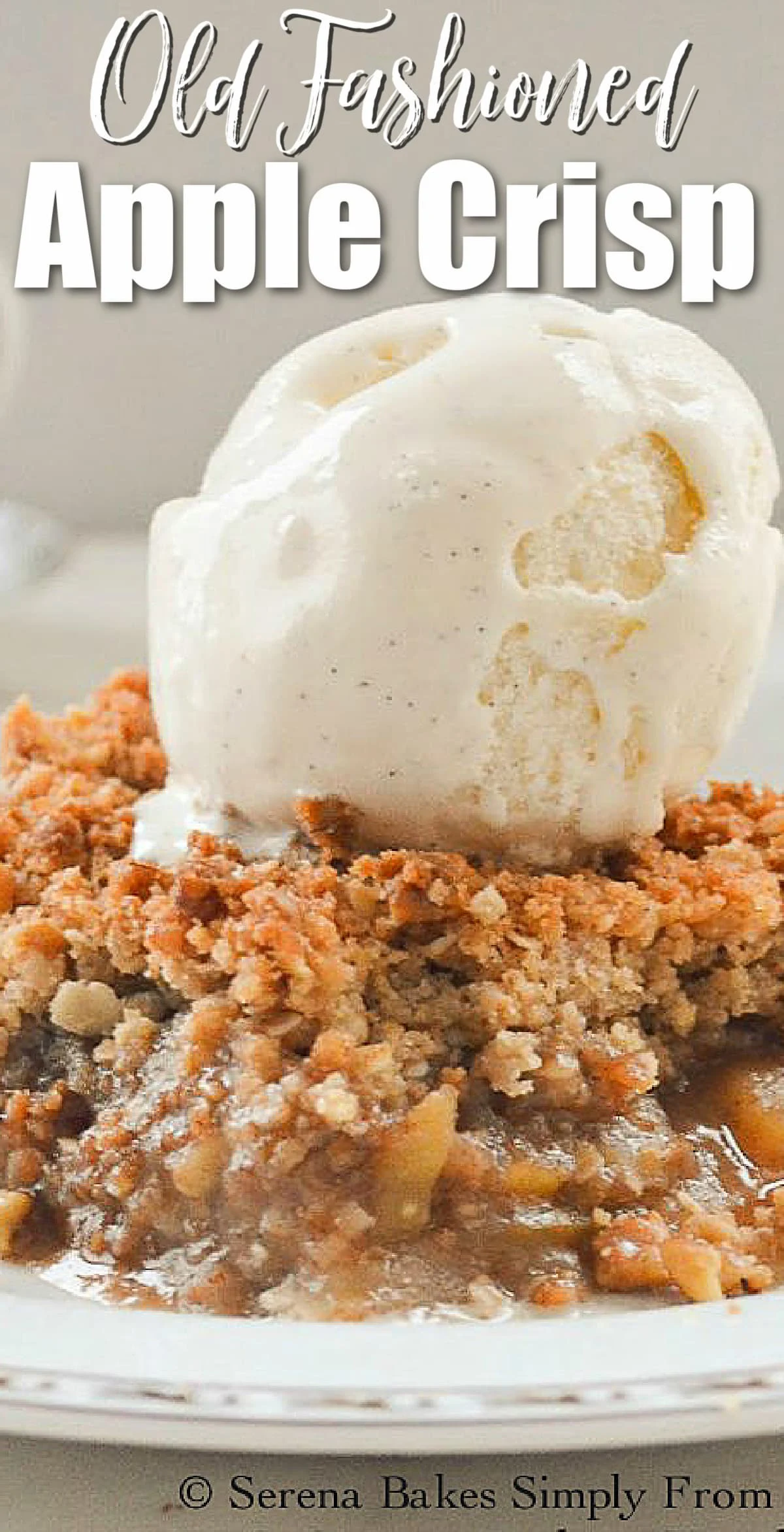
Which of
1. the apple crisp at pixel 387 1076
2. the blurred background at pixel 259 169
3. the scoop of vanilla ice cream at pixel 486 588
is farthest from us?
the blurred background at pixel 259 169

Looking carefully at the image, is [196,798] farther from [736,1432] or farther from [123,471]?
[123,471]

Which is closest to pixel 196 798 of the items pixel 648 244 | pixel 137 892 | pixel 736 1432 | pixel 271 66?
pixel 137 892

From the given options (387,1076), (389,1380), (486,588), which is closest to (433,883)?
(387,1076)

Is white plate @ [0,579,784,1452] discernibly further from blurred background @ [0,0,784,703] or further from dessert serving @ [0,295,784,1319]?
blurred background @ [0,0,784,703]

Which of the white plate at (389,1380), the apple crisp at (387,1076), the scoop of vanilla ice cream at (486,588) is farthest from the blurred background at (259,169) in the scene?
the white plate at (389,1380)

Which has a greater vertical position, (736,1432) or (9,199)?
(9,199)

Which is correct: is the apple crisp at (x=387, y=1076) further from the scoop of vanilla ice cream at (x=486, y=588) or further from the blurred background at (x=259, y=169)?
the blurred background at (x=259, y=169)

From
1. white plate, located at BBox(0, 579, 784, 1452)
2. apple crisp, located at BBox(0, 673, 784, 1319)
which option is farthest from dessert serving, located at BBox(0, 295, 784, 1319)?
white plate, located at BBox(0, 579, 784, 1452)
